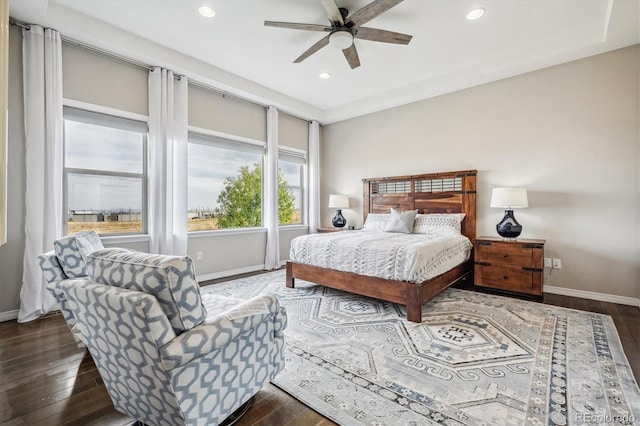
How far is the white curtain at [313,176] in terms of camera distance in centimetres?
602

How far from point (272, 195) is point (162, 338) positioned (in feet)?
13.7

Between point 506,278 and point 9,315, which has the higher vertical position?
point 506,278

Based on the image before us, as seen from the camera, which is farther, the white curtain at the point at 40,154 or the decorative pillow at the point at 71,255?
the white curtain at the point at 40,154

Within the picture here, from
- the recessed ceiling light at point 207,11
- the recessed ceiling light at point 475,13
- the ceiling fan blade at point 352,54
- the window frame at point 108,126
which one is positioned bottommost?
the window frame at point 108,126

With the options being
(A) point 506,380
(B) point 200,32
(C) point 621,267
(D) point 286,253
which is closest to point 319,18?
(B) point 200,32

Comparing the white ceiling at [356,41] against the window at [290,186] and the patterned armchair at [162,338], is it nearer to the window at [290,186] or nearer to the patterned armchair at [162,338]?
the window at [290,186]

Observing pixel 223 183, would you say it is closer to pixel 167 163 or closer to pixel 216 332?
pixel 167 163

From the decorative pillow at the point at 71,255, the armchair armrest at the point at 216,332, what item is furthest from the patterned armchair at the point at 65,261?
the armchair armrest at the point at 216,332

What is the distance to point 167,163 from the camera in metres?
3.87

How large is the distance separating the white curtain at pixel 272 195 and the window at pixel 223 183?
16cm

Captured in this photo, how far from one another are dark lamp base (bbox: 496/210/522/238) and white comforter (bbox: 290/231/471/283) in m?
0.47

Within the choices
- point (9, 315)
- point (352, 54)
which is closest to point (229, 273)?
point (9, 315)

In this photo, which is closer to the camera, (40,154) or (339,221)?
(40,154)

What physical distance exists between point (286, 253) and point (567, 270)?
4237 millimetres
